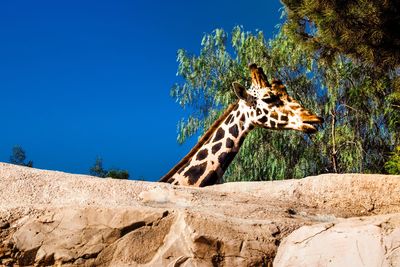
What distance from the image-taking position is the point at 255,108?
732 centimetres

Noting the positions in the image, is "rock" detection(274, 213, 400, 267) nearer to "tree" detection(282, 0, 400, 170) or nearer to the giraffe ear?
the giraffe ear

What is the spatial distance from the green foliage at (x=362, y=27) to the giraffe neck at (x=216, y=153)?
2.39 metres

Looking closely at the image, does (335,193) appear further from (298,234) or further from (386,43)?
(386,43)

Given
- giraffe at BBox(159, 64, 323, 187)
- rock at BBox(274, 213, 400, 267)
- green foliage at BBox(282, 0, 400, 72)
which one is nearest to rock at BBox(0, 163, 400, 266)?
rock at BBox(274, 213, 400, 267)

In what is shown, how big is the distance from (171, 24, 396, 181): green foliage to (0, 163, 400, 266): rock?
958cm

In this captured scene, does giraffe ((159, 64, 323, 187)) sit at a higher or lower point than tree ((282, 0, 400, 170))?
lower

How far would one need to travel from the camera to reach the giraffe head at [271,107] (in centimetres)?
698

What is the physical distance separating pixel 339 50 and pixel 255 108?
2872 mm

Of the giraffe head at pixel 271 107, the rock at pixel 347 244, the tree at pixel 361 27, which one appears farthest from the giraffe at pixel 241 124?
the rock at pixel 347 244

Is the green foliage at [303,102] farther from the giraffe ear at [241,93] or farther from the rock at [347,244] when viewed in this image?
the rock at [347,244]

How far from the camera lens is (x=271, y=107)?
7184 mm

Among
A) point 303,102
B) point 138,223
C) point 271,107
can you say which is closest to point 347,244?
point 138,223

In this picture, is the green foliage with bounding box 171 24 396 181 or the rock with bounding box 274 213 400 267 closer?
the rock with bounding box 274 213 400 267

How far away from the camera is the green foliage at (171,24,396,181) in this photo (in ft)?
47.0
